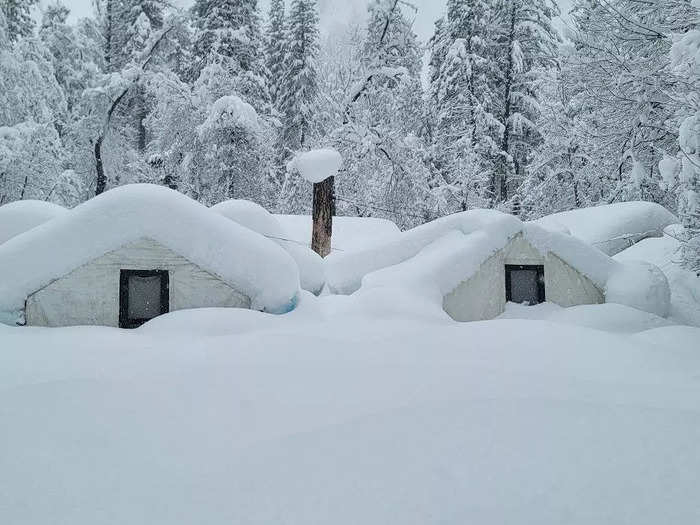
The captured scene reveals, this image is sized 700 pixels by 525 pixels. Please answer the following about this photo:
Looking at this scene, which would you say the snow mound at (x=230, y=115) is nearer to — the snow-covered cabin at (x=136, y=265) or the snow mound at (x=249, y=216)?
the snow mound at (x=249, y=216)

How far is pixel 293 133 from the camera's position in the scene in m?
22.3

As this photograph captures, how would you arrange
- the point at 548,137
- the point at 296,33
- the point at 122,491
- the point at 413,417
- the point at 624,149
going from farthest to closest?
the point at 296,33
the point at 548,137
the point at 624,149
the point at 413,417
the point at 122,491

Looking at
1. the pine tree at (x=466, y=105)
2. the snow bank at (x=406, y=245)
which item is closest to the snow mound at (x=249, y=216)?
the snow bank at (x=406, y=245)

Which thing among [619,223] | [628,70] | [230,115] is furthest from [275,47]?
[628,70]

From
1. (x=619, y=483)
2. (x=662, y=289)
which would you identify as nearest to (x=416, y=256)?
(x=662, y=289)

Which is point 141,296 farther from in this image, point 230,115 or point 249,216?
point 230,115

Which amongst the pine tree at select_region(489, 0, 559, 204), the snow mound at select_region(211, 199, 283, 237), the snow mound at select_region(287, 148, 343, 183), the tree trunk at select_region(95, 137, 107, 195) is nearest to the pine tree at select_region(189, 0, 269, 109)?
the tree trunk at select_region(95, 137, 107, 195)

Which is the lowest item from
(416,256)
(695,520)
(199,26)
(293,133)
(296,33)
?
(695,520)

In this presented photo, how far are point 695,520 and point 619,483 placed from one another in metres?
0.32

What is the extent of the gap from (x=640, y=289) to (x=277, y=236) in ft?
21.4

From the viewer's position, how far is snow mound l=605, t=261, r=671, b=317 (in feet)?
24.5

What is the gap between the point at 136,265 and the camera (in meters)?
5.75

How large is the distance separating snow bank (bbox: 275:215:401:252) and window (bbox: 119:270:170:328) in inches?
262

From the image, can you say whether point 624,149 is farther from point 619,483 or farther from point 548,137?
point 619,483
